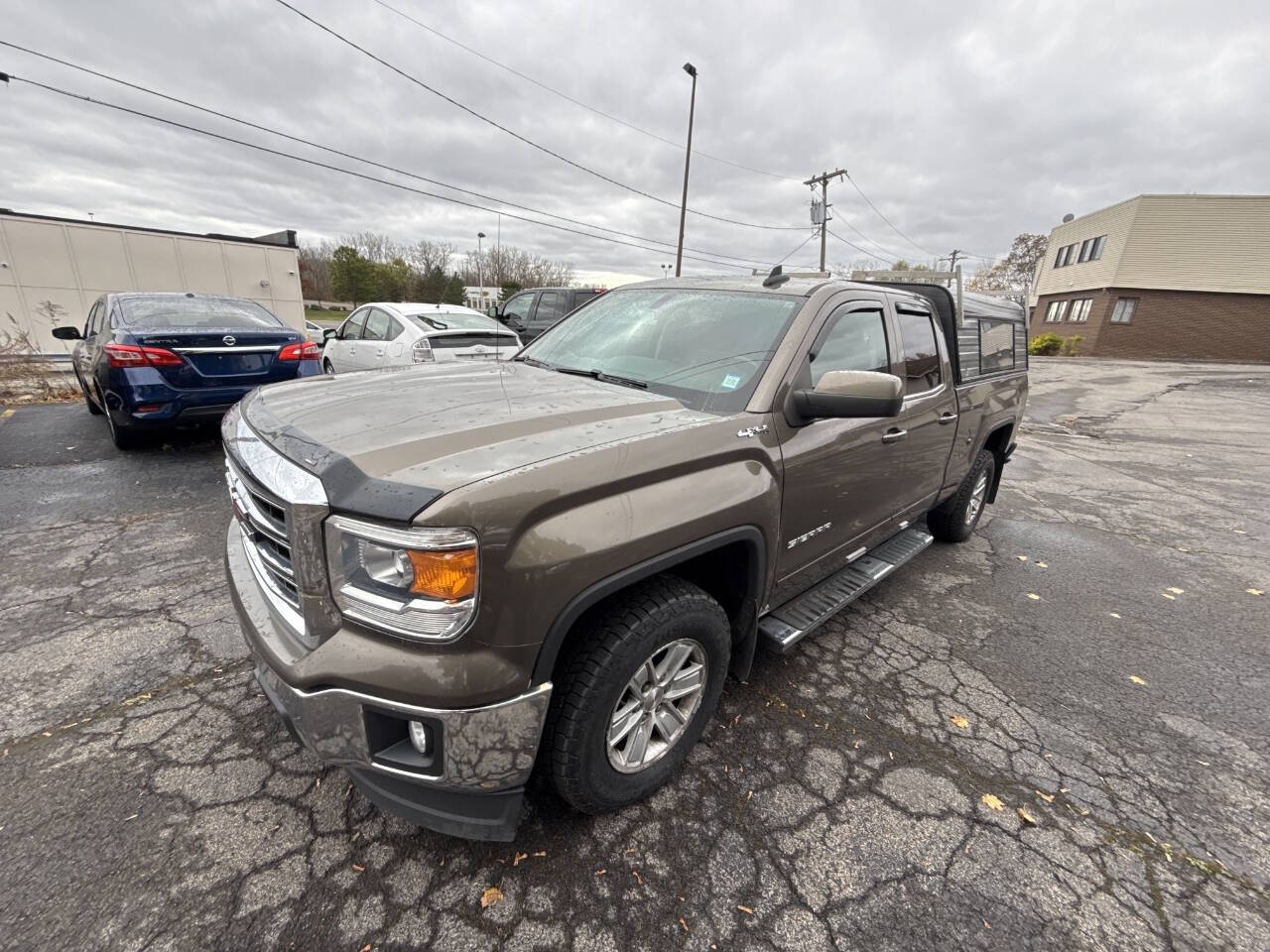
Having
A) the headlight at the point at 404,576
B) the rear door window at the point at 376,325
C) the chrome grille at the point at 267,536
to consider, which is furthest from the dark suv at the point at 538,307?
the headlight at the point at 404,576

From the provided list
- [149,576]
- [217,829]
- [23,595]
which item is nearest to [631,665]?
[217,829]

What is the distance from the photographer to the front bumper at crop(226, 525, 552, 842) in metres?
1.45

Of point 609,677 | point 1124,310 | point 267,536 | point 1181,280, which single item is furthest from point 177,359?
point 1181,280

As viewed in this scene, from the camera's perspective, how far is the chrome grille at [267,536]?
5.32 feet

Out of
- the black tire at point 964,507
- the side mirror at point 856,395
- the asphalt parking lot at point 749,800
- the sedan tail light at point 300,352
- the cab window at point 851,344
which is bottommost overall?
the asphalt parking lot at point 749,800

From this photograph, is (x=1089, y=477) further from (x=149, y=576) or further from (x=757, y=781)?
(x=149, y=576)

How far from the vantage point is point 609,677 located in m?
1.71

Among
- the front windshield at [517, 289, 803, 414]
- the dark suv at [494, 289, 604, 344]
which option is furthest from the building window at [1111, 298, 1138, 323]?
the front windshield at [517, 289, 803, 414]

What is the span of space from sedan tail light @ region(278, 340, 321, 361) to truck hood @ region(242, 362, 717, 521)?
3.94m

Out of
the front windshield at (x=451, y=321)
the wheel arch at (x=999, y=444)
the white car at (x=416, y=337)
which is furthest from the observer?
the front windshield at (x=451, y=321)

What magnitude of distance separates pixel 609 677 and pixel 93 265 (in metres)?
23.7

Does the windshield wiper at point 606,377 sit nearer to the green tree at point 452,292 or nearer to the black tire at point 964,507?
the black tire at point 964,507

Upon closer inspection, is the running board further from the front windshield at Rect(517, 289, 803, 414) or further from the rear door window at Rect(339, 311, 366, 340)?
the rear door window at Rect(339, 311, 366, 340)

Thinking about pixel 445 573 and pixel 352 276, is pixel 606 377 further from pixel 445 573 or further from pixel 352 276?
pixel 352 276
